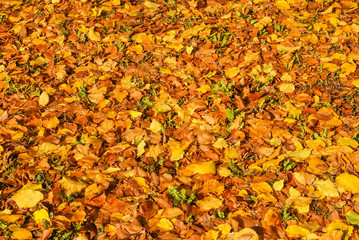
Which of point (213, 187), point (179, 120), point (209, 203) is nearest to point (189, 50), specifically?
point (179, 120)

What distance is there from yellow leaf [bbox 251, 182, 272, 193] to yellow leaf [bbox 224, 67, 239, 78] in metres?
1.03

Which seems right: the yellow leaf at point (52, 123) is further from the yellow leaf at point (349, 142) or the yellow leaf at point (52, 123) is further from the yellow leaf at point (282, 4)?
the yellow leaf at point (282, 4)

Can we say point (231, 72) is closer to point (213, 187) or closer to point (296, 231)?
point (213, 187)

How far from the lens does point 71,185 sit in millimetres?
2258

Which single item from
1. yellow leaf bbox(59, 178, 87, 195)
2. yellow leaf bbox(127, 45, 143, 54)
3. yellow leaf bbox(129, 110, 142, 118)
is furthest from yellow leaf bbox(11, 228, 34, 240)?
yellow leaf bbox(127, 45, 143, 54)

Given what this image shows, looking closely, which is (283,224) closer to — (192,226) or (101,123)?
(192,226)

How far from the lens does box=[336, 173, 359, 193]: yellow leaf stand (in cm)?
216

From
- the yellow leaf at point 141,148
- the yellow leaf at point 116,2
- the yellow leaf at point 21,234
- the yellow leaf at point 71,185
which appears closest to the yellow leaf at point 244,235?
the yellow leaf at point 141,148

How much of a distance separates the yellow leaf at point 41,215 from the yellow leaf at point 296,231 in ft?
4.33

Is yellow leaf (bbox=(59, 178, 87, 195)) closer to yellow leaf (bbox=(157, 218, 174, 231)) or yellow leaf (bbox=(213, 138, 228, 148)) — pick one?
yellow leaf (bbox=(157, 218, 174, 231))

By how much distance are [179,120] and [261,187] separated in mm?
780

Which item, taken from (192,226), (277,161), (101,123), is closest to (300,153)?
(277,161)

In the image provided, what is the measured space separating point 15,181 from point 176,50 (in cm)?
168

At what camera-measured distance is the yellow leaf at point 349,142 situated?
7.78 feet
